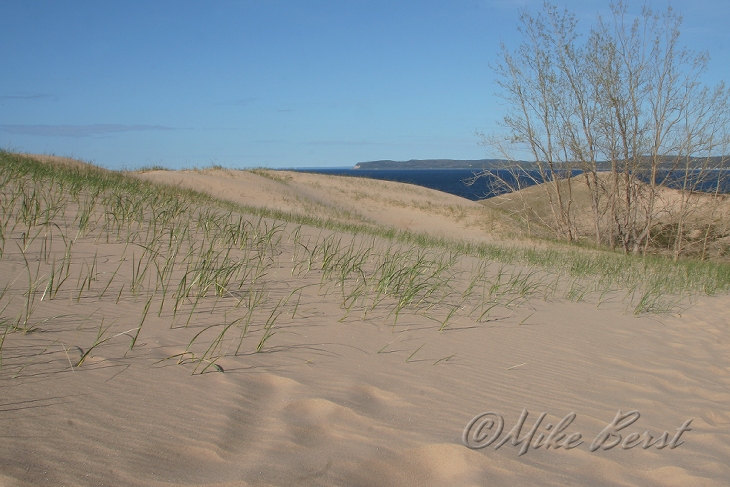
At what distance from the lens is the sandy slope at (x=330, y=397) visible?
7.04 feet

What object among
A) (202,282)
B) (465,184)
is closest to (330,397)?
(202,282)

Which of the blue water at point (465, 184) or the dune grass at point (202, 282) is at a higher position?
the blue water at point (465, 184)

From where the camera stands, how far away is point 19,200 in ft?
21.0

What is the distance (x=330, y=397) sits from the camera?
2.89m

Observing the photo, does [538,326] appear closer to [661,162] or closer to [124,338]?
[124,338]

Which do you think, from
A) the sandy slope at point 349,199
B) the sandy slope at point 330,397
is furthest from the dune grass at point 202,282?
the sandy slope at point 349,199

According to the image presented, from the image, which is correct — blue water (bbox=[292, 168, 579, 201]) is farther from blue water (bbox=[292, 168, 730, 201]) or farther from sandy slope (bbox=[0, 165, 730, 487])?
sandy slope (bbox=[0, 165, 730, 487])

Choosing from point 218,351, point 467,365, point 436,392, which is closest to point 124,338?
point 218,351

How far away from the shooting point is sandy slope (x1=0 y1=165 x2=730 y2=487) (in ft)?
7.04

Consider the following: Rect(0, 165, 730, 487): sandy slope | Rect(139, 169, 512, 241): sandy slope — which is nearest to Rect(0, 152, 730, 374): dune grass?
Rect(0, 165, 730, 487): sandy slope

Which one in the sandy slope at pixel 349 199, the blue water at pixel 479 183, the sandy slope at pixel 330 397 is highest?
the blue water at pixel 479 183

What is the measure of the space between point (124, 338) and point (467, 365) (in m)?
2.22

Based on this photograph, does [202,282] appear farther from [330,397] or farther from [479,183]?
[479,183]

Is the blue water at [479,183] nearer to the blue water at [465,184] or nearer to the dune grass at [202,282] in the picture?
the blue water at [465,184]
